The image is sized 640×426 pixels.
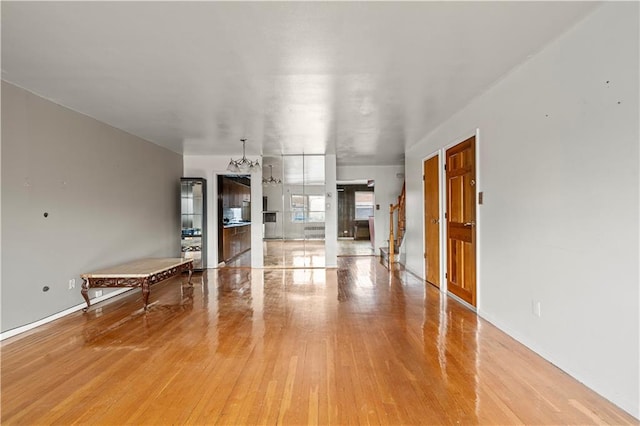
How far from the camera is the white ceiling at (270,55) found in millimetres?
2146

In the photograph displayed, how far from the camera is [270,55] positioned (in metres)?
2.72

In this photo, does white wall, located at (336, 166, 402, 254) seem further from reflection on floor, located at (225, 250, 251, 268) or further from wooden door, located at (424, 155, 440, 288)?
wooden door, located at (424, 155, 440, 288)

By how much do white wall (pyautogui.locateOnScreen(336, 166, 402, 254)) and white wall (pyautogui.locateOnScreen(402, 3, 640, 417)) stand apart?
18.6 feet

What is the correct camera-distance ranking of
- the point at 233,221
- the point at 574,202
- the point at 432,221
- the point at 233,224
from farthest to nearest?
the point at 233,221, the point at 233,224, the point at 432,221, the point at 574,202

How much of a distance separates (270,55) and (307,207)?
15.7ft

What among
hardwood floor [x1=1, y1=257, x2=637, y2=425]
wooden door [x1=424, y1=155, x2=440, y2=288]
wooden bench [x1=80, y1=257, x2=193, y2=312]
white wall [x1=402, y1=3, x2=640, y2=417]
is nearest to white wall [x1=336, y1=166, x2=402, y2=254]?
wooden door [x1=424, y1=155, x2=440, y2=288]

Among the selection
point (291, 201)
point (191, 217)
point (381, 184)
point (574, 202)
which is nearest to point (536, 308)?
point (574, 202)

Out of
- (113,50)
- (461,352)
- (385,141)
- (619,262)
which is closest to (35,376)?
(113,50)

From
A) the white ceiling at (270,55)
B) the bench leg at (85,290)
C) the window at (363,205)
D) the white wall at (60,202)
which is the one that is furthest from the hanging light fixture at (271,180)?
the window at (363,205)

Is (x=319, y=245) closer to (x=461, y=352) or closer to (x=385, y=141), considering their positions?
(x=385, y=141)

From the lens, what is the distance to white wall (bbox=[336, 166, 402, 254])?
9.23m

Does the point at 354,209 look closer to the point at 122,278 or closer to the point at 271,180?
the point at 271,180

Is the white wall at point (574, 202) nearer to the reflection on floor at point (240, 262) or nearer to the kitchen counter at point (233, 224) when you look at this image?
the reflection on floor at point (240, 262)

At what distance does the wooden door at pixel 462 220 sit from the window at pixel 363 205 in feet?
28.8
